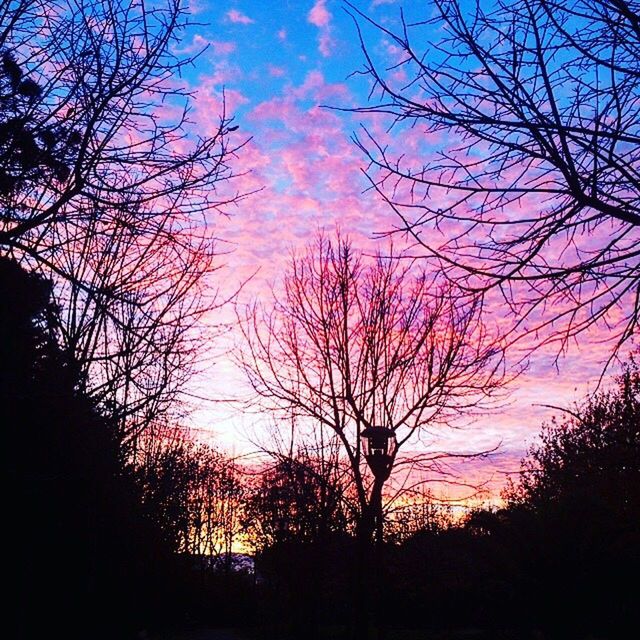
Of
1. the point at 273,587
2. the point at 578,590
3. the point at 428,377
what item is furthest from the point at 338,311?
the point at 578,590

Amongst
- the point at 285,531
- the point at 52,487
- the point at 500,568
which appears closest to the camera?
the point at 52,487

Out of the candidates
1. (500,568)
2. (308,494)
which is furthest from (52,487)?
(500,568)

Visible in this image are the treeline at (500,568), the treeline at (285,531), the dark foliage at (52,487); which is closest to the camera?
the dark foliage at (52,487)

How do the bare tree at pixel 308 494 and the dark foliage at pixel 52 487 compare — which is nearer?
the dark foliage at pixel 52 487

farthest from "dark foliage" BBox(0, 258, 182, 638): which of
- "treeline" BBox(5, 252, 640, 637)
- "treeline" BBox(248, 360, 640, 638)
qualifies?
"treeline" BBox(248, 360, 640, 638)

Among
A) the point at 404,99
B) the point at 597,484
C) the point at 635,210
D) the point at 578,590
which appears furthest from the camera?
the point at 597,484

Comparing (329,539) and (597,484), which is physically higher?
(597,484)

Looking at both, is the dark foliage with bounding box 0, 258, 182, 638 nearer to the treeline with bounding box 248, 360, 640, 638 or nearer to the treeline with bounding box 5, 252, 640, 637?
the treeline with bounding box 5, 252, 640, 637

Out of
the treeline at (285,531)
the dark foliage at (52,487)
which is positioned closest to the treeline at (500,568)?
the treeline at (285,531)

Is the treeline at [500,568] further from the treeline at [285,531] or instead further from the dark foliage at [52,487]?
the dark foliage at [52,487]

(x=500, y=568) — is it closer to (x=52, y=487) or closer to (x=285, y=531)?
(x=285, y=531)

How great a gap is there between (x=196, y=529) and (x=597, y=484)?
24.9 meters

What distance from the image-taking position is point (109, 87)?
514 centimetres

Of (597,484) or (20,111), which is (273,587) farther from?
(20,111)
